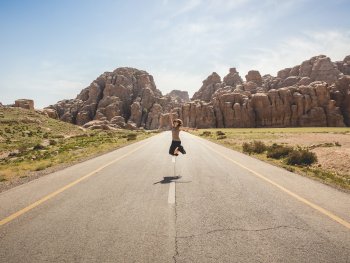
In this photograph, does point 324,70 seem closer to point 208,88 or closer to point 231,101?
point 231,101

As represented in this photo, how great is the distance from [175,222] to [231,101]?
129523mm

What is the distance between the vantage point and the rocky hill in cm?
11494

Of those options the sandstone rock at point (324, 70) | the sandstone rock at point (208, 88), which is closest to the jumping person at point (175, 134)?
the sandstone rock at point (324, 70)

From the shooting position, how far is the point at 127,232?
5352 mm

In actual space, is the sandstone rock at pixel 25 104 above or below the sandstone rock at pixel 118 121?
above

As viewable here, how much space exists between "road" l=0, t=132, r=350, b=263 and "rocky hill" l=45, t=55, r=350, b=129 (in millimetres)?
105354

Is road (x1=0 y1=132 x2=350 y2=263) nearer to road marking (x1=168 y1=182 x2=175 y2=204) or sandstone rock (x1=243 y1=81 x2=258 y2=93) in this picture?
road marking (x1=168 y1=182 x2=175 y2=204)

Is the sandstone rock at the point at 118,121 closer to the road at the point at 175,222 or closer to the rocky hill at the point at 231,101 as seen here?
the rocky hill at the point at 231,101

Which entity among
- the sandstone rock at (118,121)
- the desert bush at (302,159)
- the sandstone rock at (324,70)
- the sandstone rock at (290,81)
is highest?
the sandstone rock at (324,70)

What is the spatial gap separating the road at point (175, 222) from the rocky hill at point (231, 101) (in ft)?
346

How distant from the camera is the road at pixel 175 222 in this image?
446cm

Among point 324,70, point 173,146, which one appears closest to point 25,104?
point 173,146

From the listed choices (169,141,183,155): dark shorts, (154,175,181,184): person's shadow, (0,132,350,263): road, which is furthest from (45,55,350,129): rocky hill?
(0,132,350,263): road

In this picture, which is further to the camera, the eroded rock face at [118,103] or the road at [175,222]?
the eroded rock face at [118,103]
